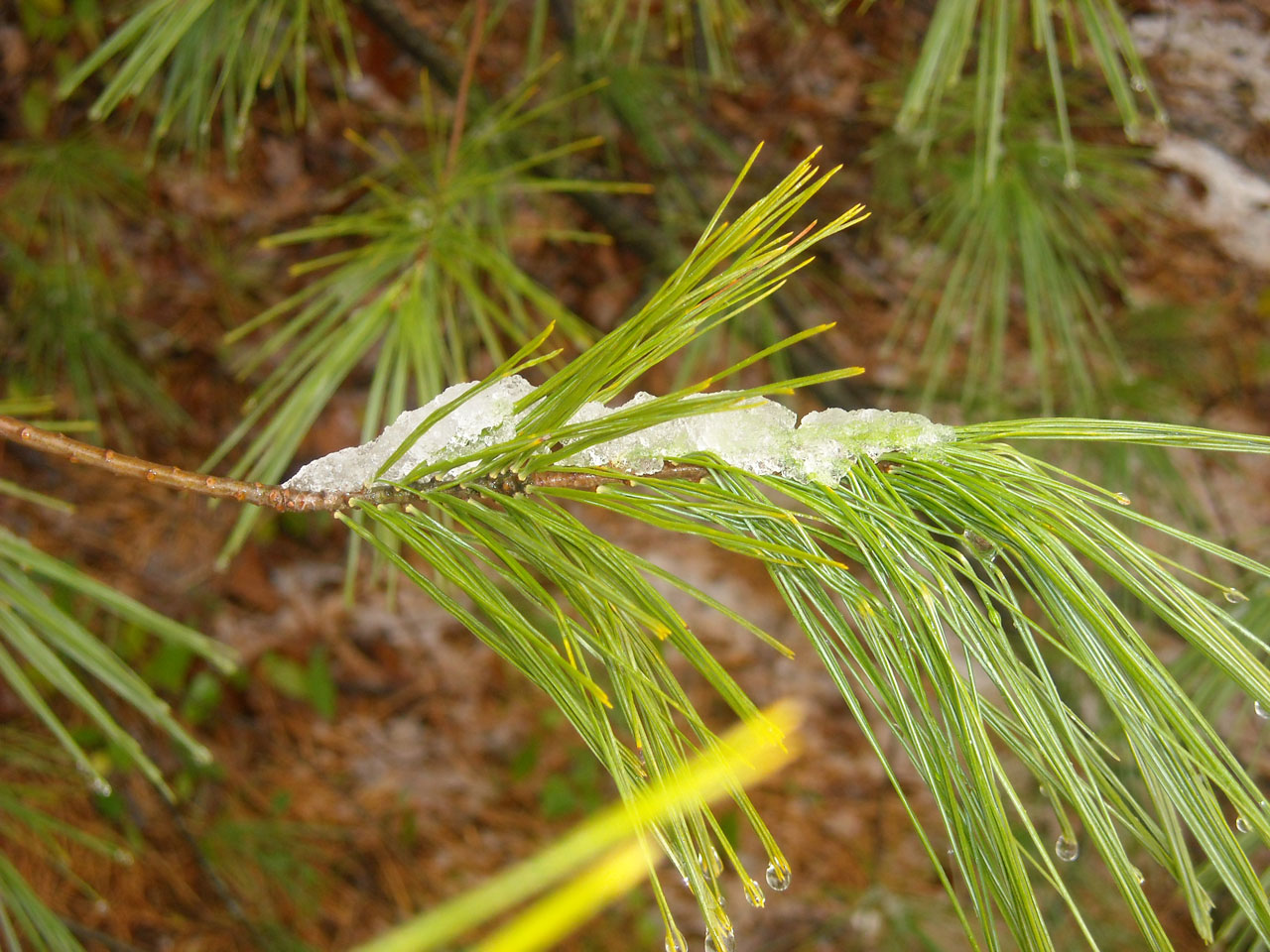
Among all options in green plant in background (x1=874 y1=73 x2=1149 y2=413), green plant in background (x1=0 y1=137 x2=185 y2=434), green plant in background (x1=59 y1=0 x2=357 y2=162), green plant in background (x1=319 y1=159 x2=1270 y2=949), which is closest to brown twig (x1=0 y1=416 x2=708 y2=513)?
green plant in background (x1=319 y1=159 x2=1270 y2=949)

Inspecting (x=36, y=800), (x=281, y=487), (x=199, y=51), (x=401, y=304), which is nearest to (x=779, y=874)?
(x=281, y=487)

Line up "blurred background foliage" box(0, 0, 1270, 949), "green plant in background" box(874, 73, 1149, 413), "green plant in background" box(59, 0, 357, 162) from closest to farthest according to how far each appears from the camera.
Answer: "green plant in background" box(59, 0, 357, 162) < "green plant in background" box(874, 73, 1149, 413) < "blurred background foliage" box(0, 0, 1270, 949)

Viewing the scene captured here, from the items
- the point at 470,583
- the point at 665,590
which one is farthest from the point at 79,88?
the point at 470,583

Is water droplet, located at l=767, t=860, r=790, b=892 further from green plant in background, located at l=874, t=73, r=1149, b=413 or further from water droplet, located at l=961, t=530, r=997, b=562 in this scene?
green plant in background, located at l=874, t=73, r=1149, b=413

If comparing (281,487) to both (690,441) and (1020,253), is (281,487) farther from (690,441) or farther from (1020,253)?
(1020,253)

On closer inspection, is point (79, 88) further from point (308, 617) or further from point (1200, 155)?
point (1200, 155)

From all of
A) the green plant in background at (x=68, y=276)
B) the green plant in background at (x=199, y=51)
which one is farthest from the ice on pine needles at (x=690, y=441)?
the green plant in background at (x=68, y=276)
